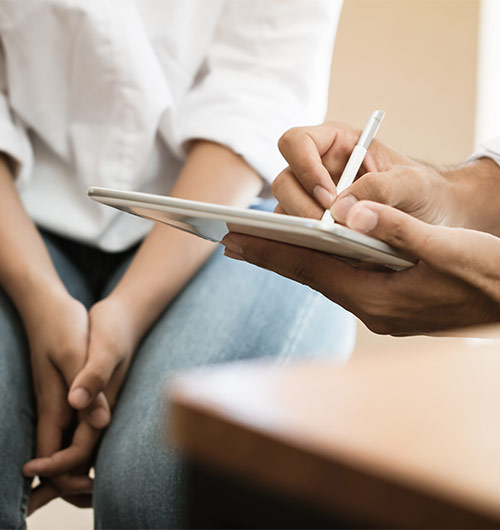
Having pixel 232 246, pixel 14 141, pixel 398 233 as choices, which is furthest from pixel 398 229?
pixel 14 141

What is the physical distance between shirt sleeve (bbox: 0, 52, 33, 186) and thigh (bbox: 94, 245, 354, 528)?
0.71 ft

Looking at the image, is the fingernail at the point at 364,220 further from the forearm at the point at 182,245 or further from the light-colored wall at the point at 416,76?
the light-colored wall at the point at 416,76

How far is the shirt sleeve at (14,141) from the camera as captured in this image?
2.14 feet

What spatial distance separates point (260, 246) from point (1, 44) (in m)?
0.47

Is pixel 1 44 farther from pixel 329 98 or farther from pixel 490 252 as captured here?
pixel 329 98

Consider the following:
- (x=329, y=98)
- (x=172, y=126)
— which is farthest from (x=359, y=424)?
(x=329, y=98)

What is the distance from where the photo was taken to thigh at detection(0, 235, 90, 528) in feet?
1.64

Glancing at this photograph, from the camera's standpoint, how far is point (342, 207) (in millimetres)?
400

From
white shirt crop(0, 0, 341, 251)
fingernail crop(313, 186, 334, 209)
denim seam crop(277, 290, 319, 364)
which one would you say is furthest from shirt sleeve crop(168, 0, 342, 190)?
fingernail crop(313, 186, 334, 209)

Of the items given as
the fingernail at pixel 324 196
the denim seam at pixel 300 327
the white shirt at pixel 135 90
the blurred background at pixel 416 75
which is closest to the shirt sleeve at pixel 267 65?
the white shirt at pixel 135 90

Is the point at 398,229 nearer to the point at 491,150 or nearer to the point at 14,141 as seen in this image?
the point at 491,150

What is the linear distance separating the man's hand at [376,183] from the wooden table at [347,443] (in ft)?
0.86

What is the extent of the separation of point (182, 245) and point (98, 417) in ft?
0.60

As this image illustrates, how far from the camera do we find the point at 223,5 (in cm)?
76
